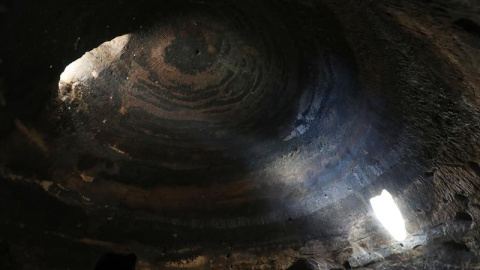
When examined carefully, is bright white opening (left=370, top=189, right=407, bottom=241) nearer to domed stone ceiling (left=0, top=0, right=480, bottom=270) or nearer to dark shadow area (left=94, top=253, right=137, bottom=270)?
domed stone ceiling (left=0, top=0, right=480, bottom=270)

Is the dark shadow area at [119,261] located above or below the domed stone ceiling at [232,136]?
below

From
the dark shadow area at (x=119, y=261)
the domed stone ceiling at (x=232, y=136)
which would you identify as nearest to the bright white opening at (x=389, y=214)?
the domed stone ceiling at (x=232, y=136)

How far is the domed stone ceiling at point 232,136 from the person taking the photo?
191 centimetres

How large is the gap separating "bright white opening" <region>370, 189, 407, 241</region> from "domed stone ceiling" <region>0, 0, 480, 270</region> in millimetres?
40

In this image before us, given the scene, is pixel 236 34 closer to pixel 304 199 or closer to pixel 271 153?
pixel 271 153

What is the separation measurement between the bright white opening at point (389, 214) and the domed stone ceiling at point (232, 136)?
1.6 inches

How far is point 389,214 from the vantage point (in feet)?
7.89

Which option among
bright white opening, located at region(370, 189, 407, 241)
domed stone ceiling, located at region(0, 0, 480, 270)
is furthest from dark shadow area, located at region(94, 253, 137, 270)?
bright white opening, located at region(370, 189, 407, 241)

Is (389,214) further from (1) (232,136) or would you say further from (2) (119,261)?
(2) (119,261)

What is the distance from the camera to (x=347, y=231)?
251 cm

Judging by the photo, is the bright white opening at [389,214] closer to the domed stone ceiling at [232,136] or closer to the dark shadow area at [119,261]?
the domed stone ceiling at [232,136]

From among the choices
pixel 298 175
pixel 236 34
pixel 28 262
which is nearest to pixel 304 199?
pixel 298 175

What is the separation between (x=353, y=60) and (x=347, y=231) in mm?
1188

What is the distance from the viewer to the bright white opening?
2354mm
